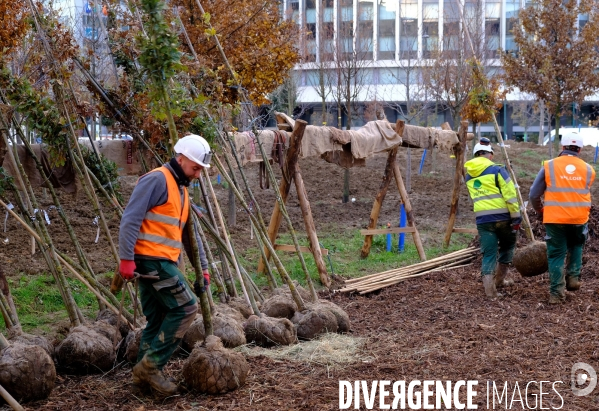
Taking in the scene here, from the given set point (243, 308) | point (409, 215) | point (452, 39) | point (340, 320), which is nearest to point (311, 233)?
point (409, 215)

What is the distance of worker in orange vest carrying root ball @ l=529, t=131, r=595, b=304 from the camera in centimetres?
891

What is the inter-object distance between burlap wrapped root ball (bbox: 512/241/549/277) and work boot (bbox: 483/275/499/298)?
0.55 meters

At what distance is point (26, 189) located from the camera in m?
7.49

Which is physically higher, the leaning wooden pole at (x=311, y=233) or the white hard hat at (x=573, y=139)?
the white hard hat at (x=573, y=139)

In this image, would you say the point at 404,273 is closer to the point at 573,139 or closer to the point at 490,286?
the point at 490,286

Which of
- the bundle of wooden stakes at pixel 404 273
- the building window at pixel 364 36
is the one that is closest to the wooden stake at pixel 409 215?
the bundle of wooden stakes at pixel 404 273

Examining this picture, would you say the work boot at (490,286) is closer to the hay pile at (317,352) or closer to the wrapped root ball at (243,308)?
the hay pile at (317,352)

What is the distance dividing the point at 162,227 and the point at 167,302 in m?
0.58

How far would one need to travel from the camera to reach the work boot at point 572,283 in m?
9.42

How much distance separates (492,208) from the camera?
938 centimetres

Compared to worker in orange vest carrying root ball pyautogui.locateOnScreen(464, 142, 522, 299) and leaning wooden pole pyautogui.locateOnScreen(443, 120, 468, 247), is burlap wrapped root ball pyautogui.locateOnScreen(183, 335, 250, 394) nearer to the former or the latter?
worker in orange vest carrying root ball pyautogui.locateOnScreen(464, 142, 522, 299)

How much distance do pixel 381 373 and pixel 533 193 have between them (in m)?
4.08

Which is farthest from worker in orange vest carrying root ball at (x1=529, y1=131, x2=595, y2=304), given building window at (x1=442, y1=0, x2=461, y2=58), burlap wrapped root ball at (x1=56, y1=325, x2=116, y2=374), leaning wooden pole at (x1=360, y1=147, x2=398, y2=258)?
building window at (x1=442, y1=0, x2=461, y2=58)

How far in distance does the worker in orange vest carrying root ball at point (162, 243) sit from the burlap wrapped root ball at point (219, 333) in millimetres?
1043
